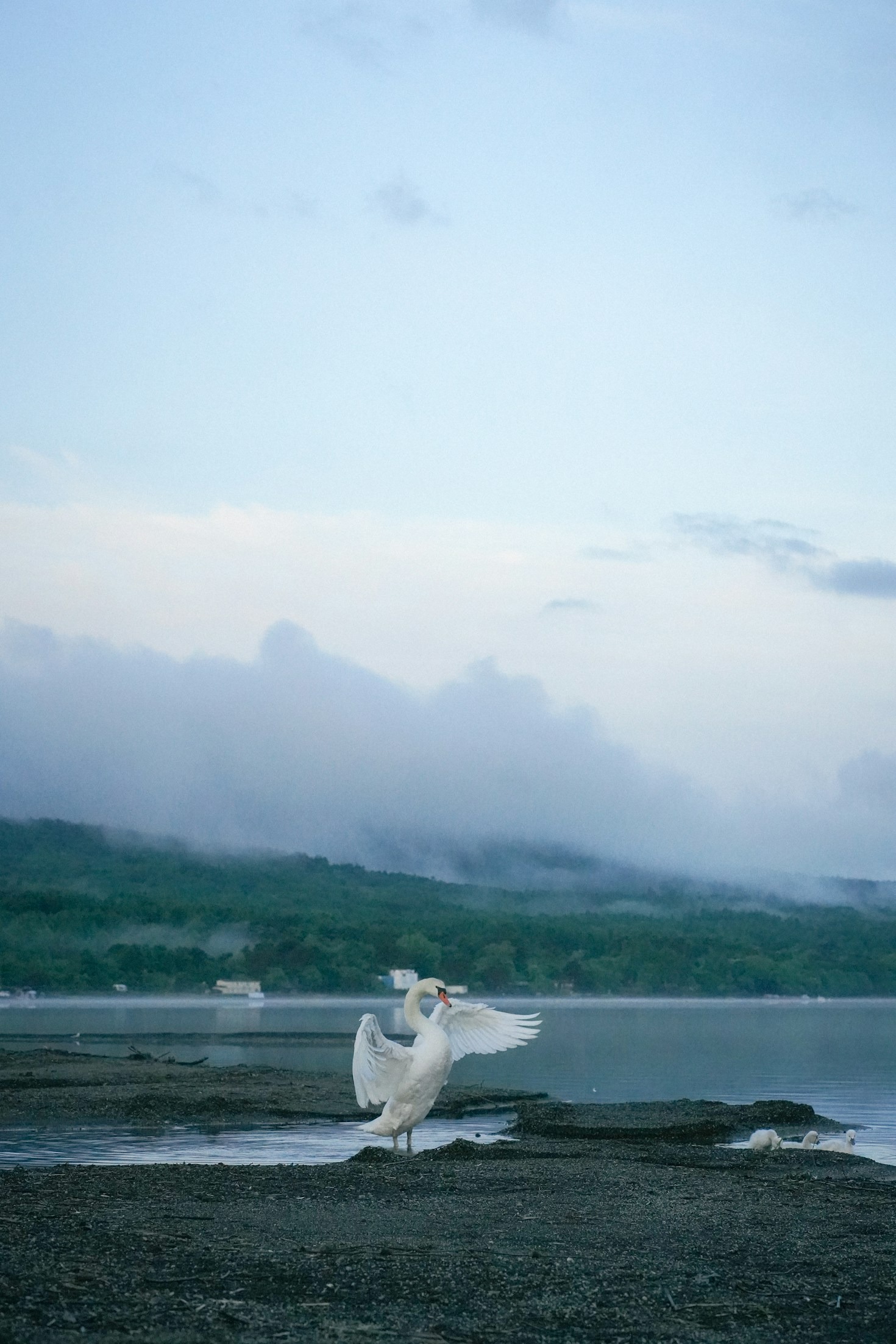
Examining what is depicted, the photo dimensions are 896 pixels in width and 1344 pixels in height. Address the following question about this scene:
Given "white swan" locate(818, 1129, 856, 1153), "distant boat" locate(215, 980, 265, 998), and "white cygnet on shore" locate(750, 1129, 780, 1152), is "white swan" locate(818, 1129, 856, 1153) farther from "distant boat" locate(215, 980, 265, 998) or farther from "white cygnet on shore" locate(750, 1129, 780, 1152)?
"distant boat" locate(215, 980, 265, 998)

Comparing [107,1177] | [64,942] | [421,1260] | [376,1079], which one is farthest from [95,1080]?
[64,942]

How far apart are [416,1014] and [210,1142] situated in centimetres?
435

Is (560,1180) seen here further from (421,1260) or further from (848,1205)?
(421,1260)

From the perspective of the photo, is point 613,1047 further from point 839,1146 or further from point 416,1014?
point 416,1014

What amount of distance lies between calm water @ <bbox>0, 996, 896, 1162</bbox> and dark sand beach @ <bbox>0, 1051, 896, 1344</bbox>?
A: 7997mm

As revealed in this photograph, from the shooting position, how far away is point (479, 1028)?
2205 cm

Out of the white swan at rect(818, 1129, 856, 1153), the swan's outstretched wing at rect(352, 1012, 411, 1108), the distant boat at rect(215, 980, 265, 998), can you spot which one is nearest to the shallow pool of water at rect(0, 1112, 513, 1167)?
the swan's outstretched wing at rect(352, 1012, 411, 1108)

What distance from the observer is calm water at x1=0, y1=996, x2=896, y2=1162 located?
121 ft

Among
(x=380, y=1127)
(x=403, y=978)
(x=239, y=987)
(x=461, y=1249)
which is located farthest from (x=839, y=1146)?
(x=239, y=987)

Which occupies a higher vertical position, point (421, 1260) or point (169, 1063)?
point (421, 1260)

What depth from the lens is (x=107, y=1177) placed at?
15.5 m

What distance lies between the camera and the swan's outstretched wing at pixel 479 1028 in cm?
2186

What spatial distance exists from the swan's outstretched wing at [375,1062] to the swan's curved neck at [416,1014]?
0.55 m

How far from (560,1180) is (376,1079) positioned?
Result: 3.92m
